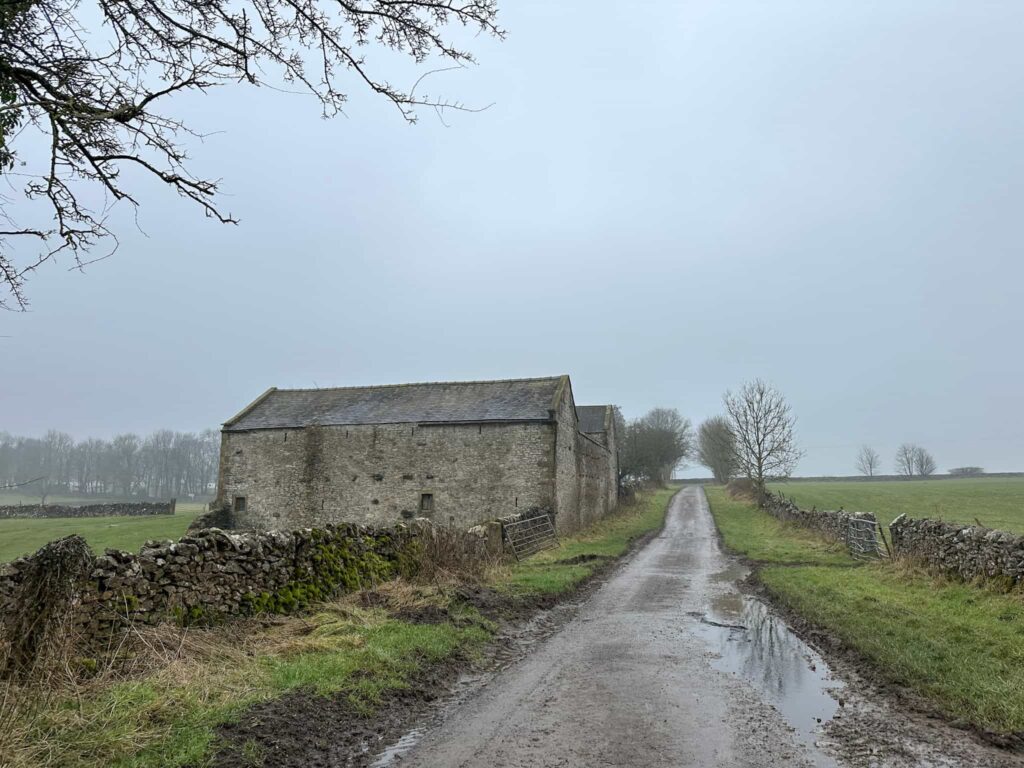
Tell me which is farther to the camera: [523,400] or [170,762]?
[523,400]

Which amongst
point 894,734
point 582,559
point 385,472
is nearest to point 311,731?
point 894,734

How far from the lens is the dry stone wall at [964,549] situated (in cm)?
1094

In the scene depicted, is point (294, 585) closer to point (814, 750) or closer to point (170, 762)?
point (170, 762)

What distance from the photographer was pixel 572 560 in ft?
62.3

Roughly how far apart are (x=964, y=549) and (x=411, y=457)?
2036 cm

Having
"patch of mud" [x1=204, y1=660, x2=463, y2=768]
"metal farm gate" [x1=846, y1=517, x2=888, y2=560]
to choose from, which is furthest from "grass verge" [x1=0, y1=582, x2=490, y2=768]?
"metal farm gate" [x1=846, y1=517, x2=888, y2=560]

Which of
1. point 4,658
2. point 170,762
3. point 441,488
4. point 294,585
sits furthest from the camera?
point 441,488

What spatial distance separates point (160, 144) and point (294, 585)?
7.07 metres

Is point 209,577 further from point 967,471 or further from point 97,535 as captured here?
point 967,471

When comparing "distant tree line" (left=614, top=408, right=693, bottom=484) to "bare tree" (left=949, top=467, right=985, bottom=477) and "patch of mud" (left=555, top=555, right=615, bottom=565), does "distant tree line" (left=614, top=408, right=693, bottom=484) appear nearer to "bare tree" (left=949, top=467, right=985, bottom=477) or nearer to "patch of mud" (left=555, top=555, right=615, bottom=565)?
"patch of mud" (left=555, top=555, right=615, bottom=565)

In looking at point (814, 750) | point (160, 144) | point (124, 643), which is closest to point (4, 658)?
point (124, 643)

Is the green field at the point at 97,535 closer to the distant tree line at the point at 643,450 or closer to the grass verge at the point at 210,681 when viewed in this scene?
the grass verge at the point at 210,681

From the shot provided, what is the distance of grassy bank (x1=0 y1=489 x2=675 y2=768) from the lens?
4617 mm

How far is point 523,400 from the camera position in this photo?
28.3 m
